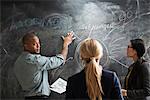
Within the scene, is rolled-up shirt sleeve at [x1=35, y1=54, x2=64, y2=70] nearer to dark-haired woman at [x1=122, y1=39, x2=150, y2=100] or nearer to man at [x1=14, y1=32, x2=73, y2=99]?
man at [x1=14, y1=32, x2=73, y2=99]

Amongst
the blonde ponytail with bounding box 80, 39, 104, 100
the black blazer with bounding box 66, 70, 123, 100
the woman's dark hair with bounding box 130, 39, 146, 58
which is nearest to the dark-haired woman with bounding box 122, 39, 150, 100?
the woman's dark hair with bounding box 130, 39, 146, 58

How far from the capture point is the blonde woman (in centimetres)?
208

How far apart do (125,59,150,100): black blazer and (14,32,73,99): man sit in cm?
67

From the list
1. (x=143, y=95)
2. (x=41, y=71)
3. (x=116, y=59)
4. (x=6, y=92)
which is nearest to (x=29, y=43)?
(x=41, y=71)

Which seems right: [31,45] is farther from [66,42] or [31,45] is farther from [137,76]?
[137,76]

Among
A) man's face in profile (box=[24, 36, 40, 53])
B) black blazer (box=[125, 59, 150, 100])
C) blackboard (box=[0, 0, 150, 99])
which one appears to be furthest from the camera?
blackboard (box=[0, 0, 150, 99])

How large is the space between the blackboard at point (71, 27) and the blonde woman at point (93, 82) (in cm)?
76

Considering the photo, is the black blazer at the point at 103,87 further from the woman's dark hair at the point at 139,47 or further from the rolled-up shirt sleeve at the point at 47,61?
the woman's dark hair at the point at 139,47

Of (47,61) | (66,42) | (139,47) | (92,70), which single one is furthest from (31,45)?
(139,47)

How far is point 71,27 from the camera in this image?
2.90 metres

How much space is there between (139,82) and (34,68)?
3.05 ft

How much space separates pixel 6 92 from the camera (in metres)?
2.95

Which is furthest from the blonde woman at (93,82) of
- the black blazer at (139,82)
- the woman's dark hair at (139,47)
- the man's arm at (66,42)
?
the man's arm at (66,42)

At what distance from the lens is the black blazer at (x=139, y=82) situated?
8.03 feet
